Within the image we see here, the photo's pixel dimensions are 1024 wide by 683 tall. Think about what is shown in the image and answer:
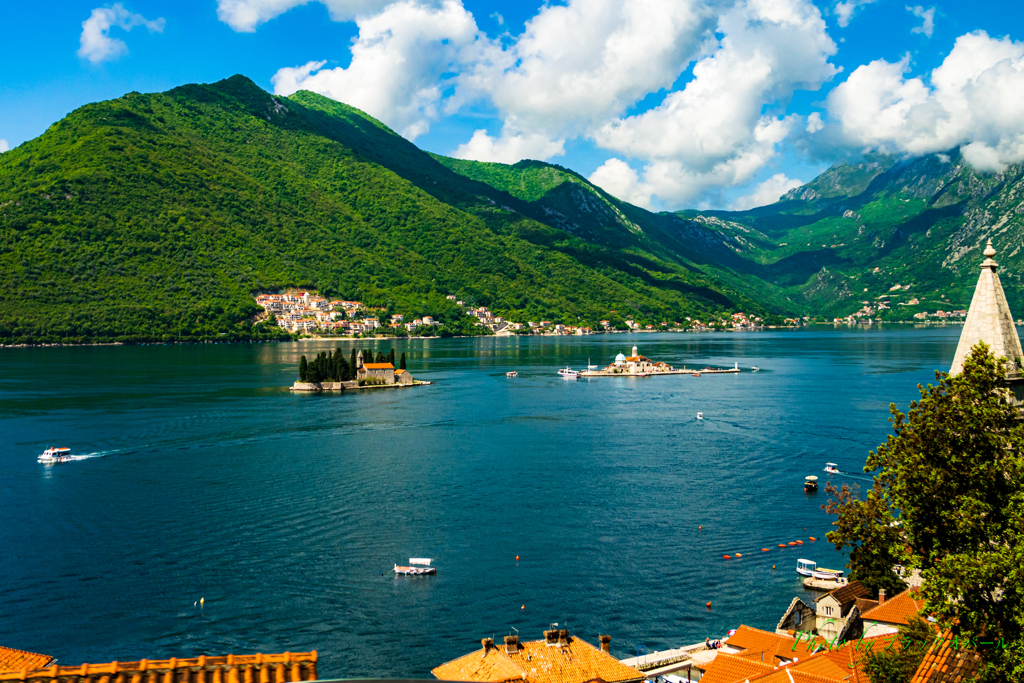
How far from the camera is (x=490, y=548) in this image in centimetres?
3703

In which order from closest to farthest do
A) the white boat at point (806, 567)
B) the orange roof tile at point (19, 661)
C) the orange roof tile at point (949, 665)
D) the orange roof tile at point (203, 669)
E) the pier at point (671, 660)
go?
the orange roof tile at point (203, 669) < the orange roof tile at point (949, 665) < the orange roof tile at point (19, 661) < the pier at point (671, 660) < the white boat at point (806, 567)

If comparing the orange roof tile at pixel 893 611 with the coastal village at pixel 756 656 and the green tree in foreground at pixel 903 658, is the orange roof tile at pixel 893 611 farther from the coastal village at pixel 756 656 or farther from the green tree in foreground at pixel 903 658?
the green tree in foreground at pixel 903 658

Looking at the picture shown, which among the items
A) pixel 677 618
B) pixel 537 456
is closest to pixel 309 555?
pixel 677 618

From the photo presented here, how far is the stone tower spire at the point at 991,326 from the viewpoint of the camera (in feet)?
49.8

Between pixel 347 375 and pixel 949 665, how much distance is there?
102510mm

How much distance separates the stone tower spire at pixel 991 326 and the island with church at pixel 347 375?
93.4 m

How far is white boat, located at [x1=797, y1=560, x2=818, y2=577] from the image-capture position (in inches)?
1309

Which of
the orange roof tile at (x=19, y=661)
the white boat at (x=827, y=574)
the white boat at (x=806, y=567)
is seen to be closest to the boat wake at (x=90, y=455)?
the orange roof tile at (x=19, y=661)

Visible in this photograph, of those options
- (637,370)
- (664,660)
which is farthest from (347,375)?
(664,660)

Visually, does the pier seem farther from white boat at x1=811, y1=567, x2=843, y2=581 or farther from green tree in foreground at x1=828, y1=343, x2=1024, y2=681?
green tree in foreground at x1=828, y1=343, x2=1024, y2=681

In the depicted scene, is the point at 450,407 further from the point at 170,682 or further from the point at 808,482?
the point at 170,682

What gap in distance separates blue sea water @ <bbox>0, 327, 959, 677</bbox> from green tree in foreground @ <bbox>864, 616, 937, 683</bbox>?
12.8 m

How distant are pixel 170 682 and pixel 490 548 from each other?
30267 millimetres

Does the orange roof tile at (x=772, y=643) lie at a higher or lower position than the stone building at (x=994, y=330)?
lower
